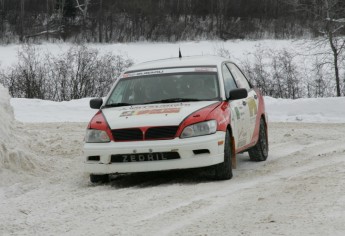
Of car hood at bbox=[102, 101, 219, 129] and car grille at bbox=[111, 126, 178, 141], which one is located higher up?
car hood at bbox=[102, 101, 219, 129]

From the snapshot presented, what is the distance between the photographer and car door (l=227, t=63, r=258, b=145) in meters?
9.87

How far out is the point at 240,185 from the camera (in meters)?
8.05

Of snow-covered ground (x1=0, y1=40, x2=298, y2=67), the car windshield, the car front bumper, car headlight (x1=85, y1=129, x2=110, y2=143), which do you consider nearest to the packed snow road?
the car front bumper

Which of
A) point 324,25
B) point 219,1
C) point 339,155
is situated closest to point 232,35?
point 219,1

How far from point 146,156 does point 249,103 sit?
2.48m

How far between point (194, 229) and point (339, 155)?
5.32 m

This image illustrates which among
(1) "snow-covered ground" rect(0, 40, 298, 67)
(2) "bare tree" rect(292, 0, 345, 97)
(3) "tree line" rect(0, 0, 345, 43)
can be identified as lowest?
(1) "snow-covered ground" rect(0, 40, 298, 67)

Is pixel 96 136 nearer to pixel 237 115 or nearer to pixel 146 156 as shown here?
pixel 146 156

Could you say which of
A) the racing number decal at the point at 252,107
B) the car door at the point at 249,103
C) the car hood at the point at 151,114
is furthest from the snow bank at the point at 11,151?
Result: the racing number decal at the point at 252,107

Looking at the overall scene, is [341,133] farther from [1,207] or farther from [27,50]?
[27,50]

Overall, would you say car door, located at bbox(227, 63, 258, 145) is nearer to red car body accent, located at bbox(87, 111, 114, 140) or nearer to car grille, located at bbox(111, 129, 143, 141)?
car grille, located at bbox(111, 129, 143, 141)

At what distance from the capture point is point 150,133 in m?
8.27

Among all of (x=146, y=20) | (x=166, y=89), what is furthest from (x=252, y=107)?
(x=146, y=20)

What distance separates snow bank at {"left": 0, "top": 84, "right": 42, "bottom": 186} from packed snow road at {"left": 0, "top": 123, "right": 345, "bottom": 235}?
4 cm
